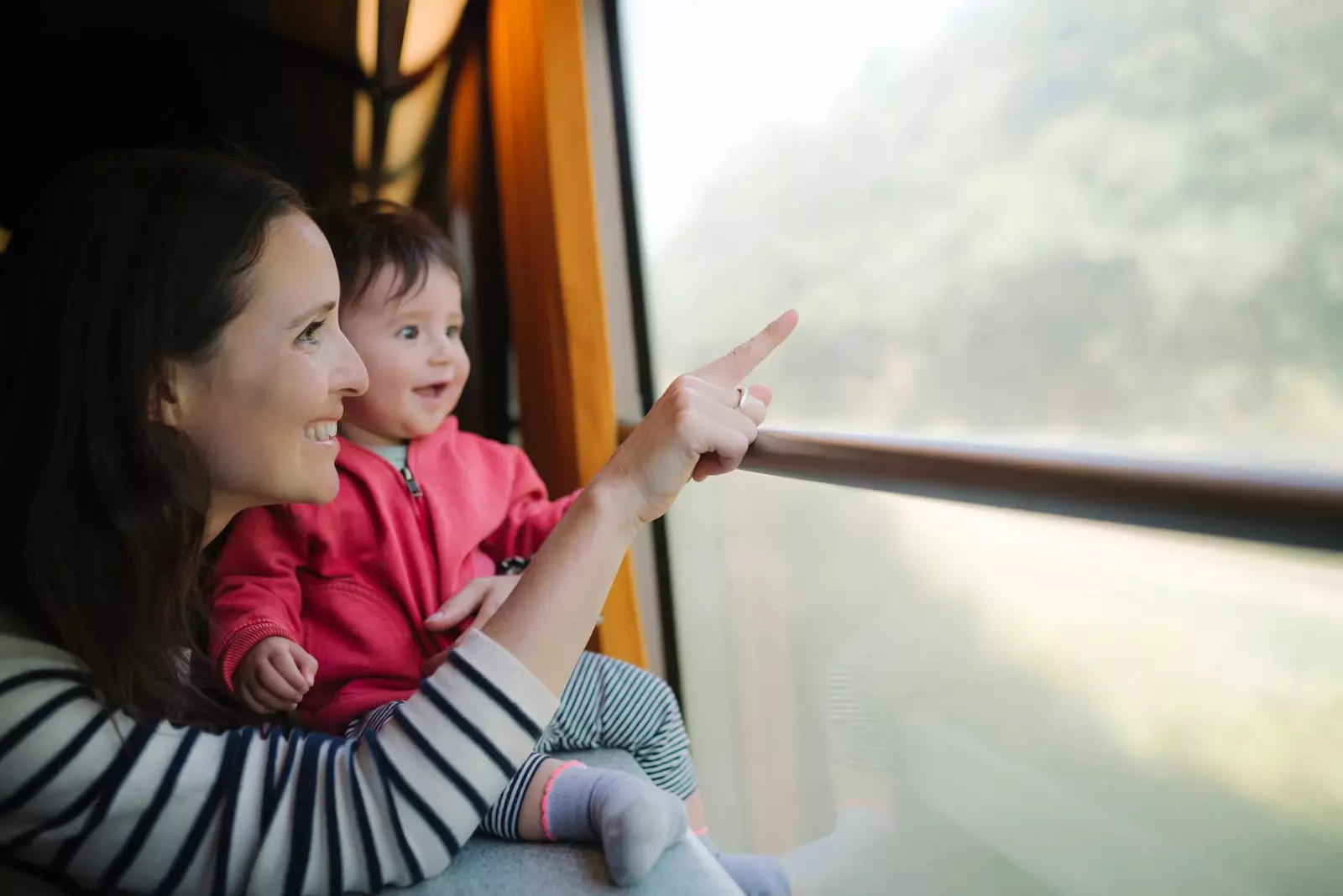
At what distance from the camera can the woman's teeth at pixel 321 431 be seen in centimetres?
83

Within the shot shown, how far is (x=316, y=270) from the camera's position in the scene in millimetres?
805

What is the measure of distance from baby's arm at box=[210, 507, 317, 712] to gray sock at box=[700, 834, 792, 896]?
56 cm

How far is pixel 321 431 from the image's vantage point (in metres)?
0.86

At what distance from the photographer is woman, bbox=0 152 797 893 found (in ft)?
2.07

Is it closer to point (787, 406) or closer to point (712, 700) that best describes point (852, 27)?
point (787, 406)

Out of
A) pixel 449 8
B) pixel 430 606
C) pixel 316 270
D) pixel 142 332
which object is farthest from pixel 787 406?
pixel 449 8

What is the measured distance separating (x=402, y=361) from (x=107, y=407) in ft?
1.73

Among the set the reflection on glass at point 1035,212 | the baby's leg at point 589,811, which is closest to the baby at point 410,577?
the baby's leg at point 589,811

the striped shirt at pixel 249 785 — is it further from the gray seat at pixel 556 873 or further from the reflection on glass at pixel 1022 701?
the reflection on glass at pixel 1022 701

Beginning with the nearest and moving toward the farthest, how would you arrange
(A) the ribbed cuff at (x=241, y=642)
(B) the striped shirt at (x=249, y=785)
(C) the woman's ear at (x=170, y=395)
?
(B) the striped shirt at (x=249, y=785) → (C) the woman's ear at (x=170, y=395) → (A) the ribbed cuff at (x=241, y=642)

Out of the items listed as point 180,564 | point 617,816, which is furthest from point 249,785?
point 617,816

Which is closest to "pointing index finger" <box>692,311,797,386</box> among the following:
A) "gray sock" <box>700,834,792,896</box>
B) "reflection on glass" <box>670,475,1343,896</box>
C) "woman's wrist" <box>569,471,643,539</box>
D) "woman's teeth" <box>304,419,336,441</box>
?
"woman's wrist" <box>569,471,643,539</box>

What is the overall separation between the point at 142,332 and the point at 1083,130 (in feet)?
3.41

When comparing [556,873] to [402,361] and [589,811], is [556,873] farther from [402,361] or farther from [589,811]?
[402,361]
